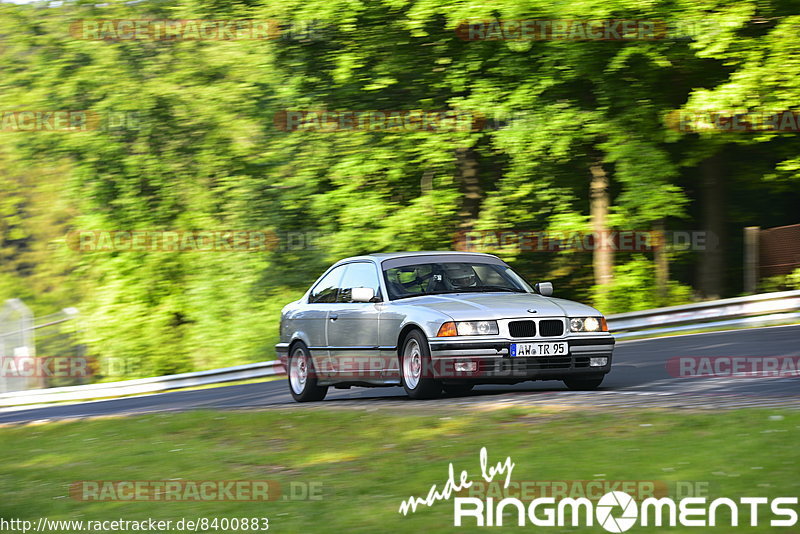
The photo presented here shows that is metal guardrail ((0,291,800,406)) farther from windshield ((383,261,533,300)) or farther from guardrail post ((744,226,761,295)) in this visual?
windshield ((383,261,533,300))

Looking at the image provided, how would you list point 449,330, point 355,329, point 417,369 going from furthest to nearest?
point 355,329 → point 417,369 → point 449,330

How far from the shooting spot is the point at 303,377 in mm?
13812

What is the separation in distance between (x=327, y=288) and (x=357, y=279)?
2.23ft

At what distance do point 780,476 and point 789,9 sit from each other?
1747 centimetres

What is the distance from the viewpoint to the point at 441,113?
971 inches

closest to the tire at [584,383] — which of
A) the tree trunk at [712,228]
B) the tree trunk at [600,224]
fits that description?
the tree trunk at [600,224]

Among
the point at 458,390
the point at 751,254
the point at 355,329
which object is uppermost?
the point at 355,329

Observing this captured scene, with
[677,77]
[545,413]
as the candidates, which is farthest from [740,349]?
[677,77]

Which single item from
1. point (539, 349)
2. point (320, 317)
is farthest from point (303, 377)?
point (539, 349)

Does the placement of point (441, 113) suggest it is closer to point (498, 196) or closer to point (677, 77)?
point (498, 196)

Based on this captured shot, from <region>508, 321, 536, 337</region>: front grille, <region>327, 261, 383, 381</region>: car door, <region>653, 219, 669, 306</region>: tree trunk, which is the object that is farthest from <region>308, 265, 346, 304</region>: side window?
<region>653, 219, 669, 306</region>: tree trunk

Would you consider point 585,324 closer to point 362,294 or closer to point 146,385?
point 362,294

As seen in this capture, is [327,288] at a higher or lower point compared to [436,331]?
higher

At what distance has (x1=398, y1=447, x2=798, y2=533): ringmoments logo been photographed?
6.13m
